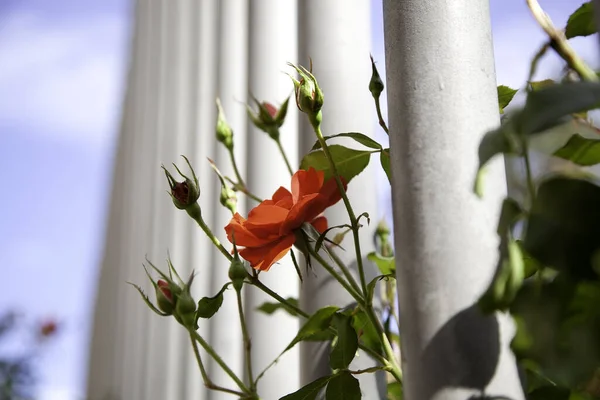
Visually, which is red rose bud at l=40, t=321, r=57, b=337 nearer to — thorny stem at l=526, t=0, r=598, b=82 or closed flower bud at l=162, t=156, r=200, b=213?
closed flower bud at l=162, t=156, r=200, b=213

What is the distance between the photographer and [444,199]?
21 centimetres

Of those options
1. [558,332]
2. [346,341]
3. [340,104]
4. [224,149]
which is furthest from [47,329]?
[558,332]

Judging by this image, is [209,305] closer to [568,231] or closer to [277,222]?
[277,222]

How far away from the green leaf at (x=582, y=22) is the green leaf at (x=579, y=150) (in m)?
0.03

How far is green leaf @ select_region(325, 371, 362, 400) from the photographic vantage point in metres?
0.24

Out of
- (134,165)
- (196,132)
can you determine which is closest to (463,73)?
(196,132)

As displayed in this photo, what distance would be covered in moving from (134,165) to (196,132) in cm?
35

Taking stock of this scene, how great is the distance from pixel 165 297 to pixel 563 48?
0.17 metres

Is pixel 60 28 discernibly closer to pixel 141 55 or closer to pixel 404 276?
pixel 141 55

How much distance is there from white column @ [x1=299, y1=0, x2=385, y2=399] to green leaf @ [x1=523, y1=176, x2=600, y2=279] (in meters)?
0.19

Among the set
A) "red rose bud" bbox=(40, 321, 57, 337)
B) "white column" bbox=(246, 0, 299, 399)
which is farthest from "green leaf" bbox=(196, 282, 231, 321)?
"red rose bud" bbox=(40, 321, 57, 337)

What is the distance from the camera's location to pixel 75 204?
3.57 m

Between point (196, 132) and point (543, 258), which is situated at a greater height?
point (196, 132)

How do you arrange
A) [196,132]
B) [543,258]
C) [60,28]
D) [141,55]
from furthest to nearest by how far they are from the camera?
[60,28]
[141,55]
[196,132]
[543,258]
